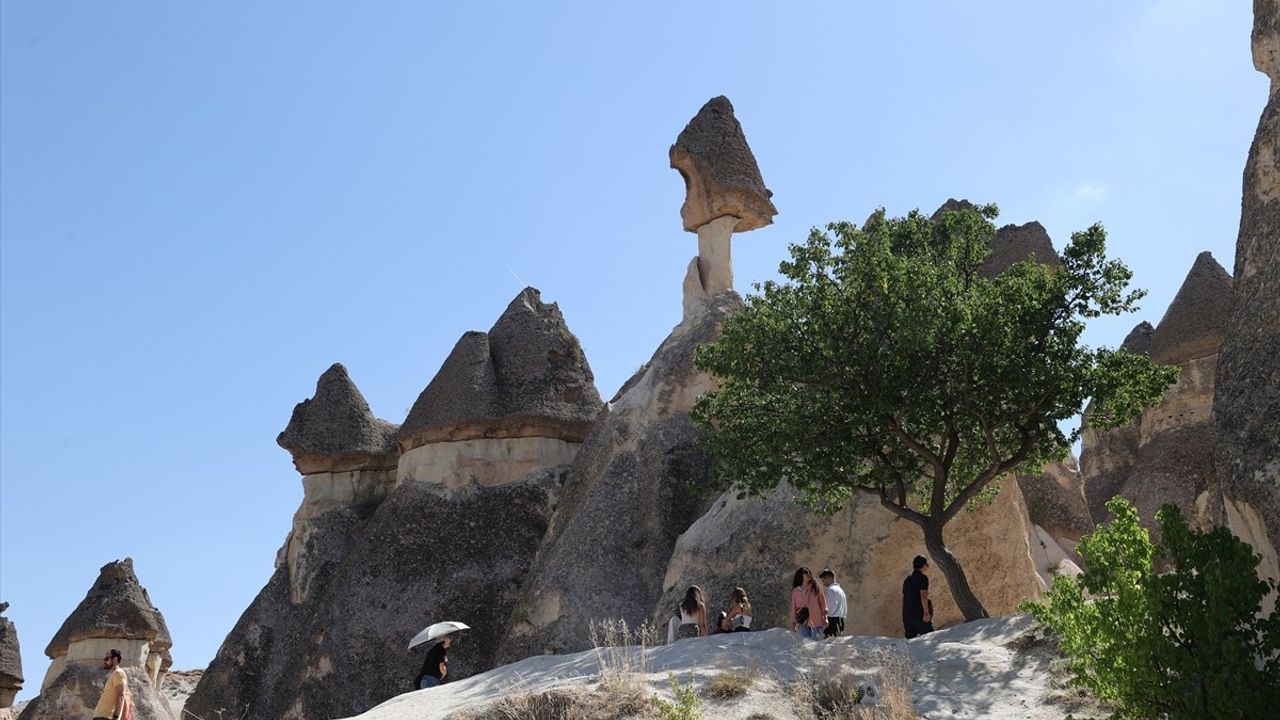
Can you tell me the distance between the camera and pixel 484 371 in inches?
985

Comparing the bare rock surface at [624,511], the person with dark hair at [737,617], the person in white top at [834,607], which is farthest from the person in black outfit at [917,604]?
the bare rock surface at [624,511]

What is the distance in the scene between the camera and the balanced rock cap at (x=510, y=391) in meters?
24.4

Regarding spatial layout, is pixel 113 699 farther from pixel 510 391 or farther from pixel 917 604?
pixel 510 391

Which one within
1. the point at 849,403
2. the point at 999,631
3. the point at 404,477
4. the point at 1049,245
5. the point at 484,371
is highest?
the point at 1049,245

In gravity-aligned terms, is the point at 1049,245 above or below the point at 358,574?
above

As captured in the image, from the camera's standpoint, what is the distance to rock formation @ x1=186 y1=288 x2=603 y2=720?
72.5ft

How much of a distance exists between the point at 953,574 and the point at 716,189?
35.1 feet

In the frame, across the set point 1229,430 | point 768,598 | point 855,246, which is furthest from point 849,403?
point 1229,430

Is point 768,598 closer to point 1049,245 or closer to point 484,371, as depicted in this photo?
point 484,371

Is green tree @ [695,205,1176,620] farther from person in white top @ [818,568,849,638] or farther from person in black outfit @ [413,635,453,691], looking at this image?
person in black outfit @ [413,635,453,691]

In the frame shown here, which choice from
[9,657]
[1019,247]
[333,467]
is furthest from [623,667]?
[9,657]

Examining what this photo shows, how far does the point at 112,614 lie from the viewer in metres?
26.6

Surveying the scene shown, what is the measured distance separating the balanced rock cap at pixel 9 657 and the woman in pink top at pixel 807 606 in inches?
885

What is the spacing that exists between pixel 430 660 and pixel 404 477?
1088 centimetres
